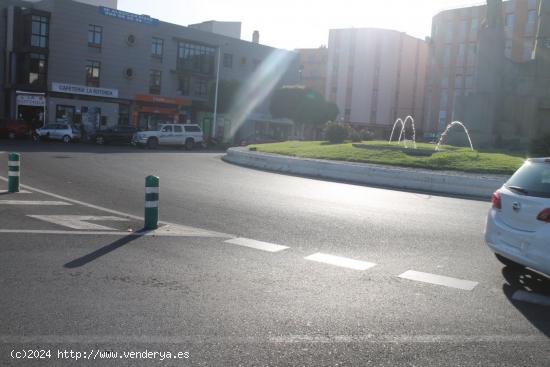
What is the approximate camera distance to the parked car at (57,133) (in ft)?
124

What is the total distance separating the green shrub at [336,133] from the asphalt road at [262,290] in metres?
19.1

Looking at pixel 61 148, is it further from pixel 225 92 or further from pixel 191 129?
pixel 225 92

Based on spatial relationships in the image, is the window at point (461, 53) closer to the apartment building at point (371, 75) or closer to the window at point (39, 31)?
the apartment building at point (371, 75)

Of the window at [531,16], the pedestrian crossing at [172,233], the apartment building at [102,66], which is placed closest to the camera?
the pedestrian crossing at [172,233]

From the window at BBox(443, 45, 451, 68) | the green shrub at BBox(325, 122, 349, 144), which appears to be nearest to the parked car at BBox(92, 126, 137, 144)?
the green shrub at BBox(325, 122, 349, 144)

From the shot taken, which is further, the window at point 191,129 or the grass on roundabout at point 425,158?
the window at point 191,129

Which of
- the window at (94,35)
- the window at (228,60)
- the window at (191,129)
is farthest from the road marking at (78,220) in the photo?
the window at (228,60)

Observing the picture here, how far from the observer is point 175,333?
4.33m

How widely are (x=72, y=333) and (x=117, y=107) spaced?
162 ft

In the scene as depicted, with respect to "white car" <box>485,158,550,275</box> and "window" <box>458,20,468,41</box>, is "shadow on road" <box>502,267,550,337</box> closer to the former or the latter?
"white car" <box>485,158,550,275</box>

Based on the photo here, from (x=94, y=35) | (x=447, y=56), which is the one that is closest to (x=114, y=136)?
(x=94, y=35)

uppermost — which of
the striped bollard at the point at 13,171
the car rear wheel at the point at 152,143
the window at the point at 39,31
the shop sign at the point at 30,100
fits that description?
the window at the point at 39,31

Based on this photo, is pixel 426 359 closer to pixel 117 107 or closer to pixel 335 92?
pixel 117 107

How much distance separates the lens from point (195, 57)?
5775 centimetres
